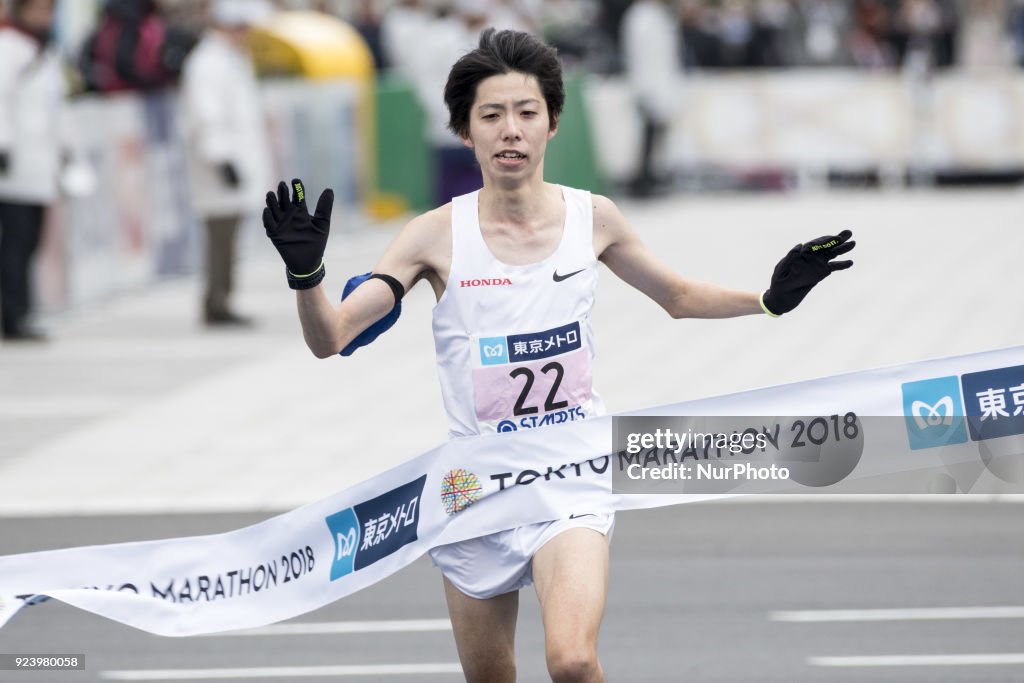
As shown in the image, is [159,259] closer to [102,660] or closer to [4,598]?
[102,660]

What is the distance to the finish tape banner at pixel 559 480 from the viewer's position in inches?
194

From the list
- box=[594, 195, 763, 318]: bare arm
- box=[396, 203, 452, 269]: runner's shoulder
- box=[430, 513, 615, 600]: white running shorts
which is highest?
box=[396, 203, 452, 269]: runner's shoulder

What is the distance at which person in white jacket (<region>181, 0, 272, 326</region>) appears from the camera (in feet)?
48.3

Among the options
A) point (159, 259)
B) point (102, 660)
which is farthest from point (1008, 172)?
point (102, 660)

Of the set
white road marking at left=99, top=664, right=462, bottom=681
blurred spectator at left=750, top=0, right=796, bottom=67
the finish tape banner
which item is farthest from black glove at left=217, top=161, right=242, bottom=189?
blurred spectator at left=750, top=0, right=796, bottom=67

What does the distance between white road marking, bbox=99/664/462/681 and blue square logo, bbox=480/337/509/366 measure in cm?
215

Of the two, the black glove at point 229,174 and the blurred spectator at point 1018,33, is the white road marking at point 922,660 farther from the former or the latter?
the blurred spectator at point 1018,33

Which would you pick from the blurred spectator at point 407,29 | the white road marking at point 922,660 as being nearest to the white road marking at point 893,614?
the white road marking at point 922,660

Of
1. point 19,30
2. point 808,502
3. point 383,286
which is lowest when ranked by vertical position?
point 808,502

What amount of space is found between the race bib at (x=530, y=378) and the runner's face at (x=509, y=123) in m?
0.40

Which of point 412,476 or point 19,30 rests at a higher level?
point 19,30

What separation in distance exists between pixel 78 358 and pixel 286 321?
2.17m

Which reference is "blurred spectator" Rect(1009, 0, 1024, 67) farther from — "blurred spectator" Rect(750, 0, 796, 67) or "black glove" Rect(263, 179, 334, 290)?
"black glove" Rect(263, 179, 334, 290)

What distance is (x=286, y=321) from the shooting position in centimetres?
1577
